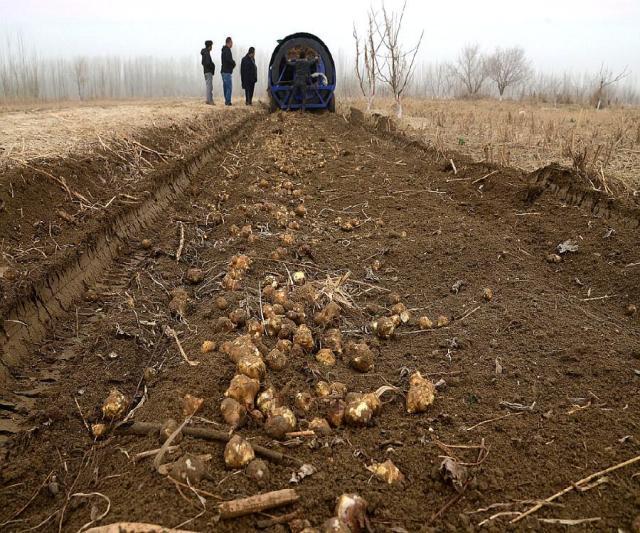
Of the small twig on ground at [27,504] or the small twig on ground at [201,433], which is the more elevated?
the small twig on ground at [201,433]

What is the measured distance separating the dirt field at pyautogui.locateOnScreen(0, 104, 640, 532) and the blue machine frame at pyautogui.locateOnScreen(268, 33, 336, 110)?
891cm

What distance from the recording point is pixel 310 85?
12.6 m

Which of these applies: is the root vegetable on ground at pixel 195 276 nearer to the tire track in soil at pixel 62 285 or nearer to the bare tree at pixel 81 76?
the tire track in soil at pixel 62 285

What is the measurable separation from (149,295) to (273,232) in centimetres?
128

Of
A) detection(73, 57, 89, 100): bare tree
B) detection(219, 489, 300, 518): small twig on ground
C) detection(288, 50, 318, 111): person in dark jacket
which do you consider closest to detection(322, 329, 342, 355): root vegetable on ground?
detection(219, 489, 300, 518): small twig on ground

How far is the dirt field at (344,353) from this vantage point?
4.76 feet

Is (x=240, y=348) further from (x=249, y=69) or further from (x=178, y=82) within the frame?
(x=178, y=82)

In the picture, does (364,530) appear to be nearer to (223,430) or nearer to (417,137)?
(223,430)

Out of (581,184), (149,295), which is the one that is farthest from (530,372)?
(581,184)

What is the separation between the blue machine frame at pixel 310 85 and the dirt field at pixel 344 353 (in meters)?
8.91

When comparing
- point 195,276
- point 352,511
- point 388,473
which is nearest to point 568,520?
point 388,473

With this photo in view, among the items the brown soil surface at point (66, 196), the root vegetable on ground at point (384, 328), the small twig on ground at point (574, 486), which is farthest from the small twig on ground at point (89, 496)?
the root vegetable on ground at point (384, 328)

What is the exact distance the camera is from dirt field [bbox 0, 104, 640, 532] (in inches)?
57.1

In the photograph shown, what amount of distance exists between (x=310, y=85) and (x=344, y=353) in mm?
11760
